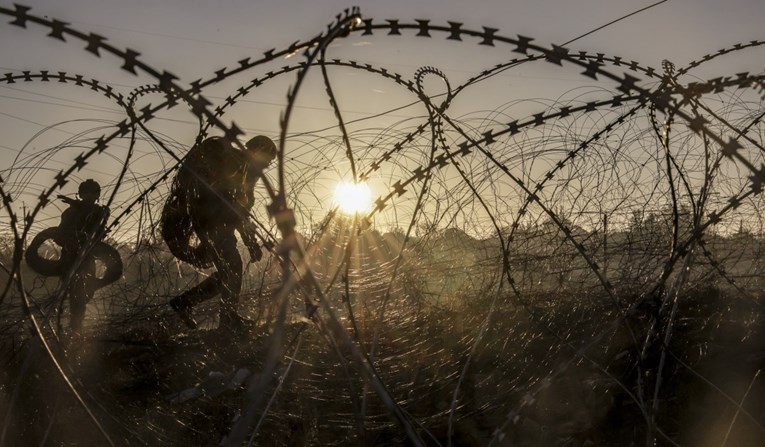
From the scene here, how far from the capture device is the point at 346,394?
4434 millimetres

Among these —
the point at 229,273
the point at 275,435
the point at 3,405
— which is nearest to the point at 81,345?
the point at 3,405

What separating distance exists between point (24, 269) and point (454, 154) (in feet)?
39.4

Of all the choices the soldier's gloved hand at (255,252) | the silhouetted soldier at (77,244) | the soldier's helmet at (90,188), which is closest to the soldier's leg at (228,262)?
the soldier's gloved hand at (255,252)

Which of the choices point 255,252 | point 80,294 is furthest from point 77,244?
point 255,252

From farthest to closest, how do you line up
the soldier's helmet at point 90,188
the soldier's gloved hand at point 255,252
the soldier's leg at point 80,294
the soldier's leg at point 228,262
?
the soldier's helmet at point 90,188 < the soldier's leg at point 228,262 < the soldier's leg at point 80,294 < the soldier's gloved hand at point 255,252

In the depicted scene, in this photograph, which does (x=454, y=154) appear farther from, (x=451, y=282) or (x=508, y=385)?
(x=451, y=282)

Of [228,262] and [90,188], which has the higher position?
[90,188]

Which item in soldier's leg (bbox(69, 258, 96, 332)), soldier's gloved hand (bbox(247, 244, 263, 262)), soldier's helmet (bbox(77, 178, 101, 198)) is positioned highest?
soldier's helmet (bbox(77, 178, 101, 198))

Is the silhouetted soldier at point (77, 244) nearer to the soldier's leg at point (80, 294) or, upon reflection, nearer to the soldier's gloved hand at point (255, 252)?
the soldier's leg at point (80, 294)

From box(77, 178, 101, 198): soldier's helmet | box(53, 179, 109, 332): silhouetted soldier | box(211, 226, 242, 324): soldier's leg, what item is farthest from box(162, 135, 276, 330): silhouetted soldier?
box(77, 178, 101, 198): soldier's helmet

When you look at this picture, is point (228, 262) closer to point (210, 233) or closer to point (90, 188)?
point (210, 233)

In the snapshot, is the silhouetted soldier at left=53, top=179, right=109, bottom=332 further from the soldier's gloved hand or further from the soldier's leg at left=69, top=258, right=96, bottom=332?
the soldier's gloved hand

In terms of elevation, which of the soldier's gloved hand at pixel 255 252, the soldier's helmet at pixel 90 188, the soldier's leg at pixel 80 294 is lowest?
the soldier's leg at pixel 80 294

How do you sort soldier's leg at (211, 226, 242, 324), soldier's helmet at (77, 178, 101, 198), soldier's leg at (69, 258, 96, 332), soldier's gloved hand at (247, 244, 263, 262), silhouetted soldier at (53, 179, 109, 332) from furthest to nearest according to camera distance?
soldier's helmet at (77, 178, 101, 198) → silhouetted soldier at (53, 179, 109, 332) → soldier's leg at (211, 226, 242, 324) → soldier's leg at (69, 258, 96, 332) → soldier's gloved hand at (247, 244, 263, 262)
